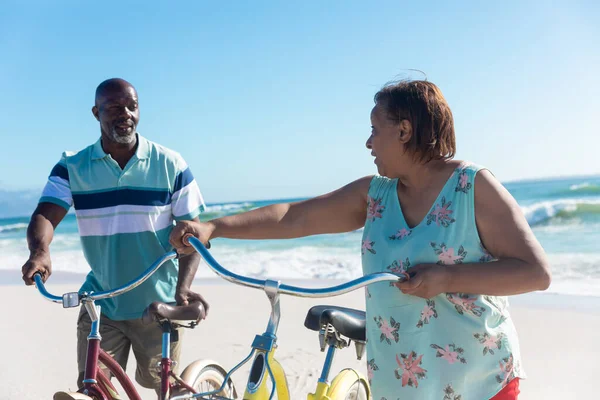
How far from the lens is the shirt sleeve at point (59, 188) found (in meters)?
3.05

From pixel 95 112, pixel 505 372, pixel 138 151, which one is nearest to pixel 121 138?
pixel 138 151

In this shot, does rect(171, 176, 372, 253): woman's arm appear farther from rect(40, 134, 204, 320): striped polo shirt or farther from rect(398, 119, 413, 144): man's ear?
rect(40, 134, 204, 320): striped polo shirt

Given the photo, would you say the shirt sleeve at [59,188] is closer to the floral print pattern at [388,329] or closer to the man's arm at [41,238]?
the man's arm at [41,238]

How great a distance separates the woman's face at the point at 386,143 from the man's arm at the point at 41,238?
1.23 m

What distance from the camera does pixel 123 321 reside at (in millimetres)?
3160

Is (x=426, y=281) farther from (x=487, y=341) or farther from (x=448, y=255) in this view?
(x=487, y=341)

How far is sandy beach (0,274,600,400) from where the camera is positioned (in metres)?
5.46

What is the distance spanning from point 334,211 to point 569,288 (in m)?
7.97

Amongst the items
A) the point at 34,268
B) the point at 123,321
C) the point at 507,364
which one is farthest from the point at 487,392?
the point at 123,321

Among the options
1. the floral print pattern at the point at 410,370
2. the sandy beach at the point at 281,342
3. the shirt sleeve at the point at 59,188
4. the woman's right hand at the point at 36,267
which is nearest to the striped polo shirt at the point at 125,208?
the shirt sleeve at the point at 59,188

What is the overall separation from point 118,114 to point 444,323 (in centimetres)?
176

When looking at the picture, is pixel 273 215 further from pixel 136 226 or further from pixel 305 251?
pixel 305 251

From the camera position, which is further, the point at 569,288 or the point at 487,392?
the point at 569,288

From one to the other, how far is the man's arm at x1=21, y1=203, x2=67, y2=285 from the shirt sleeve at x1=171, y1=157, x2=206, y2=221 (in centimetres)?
49
